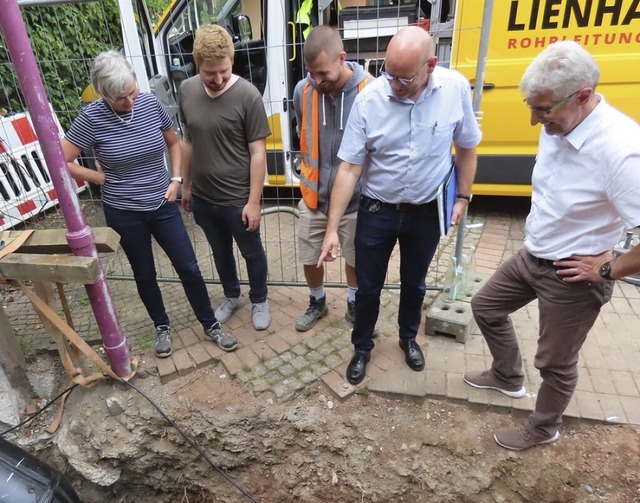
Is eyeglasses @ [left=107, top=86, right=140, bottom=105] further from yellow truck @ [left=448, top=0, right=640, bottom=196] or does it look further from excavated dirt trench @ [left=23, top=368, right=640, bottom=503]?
yellow truck @ [left=448, top=0, right=640, bottom=196]

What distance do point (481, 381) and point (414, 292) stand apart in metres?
0.61

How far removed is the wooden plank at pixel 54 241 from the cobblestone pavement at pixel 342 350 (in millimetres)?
885

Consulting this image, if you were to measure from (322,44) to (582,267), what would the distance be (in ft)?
5.02

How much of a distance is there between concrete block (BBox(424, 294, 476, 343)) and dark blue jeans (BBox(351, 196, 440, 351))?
1.10 ft

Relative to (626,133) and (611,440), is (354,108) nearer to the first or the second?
(626,133)

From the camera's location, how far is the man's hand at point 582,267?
67.1 inches

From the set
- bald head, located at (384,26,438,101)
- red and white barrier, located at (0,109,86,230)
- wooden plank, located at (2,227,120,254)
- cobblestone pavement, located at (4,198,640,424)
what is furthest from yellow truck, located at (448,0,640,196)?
red and white barrier, located at (0,109,86,230)

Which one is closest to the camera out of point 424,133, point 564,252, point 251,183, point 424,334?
point 564,252

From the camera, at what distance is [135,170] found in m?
2.45

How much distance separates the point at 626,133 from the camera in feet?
5.06

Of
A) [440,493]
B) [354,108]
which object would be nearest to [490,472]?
[440,493]

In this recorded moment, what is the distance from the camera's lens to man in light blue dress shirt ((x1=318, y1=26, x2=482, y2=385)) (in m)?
1.97

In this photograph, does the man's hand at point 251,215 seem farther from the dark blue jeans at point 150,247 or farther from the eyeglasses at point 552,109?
the eyeglasses at point 552,109

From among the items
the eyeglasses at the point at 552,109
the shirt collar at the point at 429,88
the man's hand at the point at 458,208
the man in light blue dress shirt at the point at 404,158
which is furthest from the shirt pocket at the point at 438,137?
the eyeglasses at the point at 552,109
